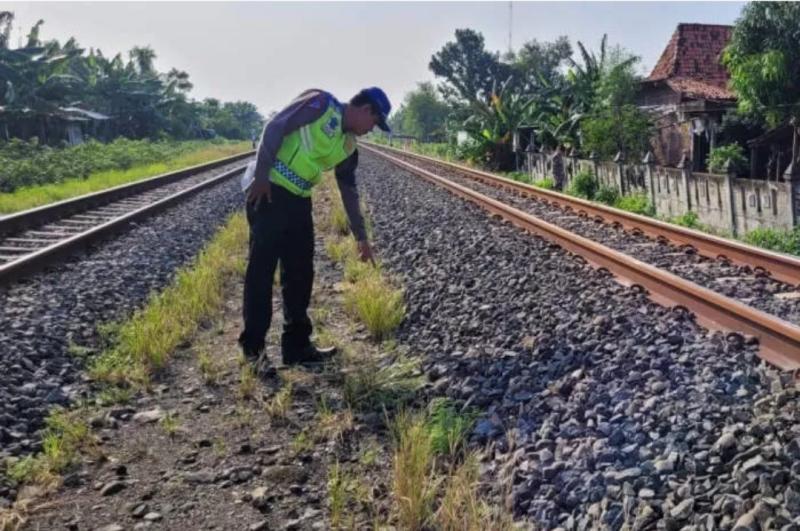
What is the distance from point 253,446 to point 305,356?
1262 millimetres

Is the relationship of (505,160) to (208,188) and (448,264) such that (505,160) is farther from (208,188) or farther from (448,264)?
(448,264)

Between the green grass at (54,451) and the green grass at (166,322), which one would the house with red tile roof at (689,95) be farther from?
the green grass at (54,451)

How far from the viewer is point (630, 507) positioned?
94.3 inches

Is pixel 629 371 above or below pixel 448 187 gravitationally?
below

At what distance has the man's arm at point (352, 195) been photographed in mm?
4703

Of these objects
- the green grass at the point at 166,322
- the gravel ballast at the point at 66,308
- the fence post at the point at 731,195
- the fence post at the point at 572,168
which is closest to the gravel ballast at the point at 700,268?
the fence post at the point at 731,195

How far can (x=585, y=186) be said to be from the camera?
16031 mm

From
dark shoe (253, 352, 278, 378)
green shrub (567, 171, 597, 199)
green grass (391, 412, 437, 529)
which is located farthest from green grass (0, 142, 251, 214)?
green grass (391, 412, 437, 529)

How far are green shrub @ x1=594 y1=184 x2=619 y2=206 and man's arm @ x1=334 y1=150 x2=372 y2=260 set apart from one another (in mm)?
10717

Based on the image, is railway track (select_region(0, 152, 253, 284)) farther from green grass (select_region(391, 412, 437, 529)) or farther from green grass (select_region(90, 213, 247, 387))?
green grass (select_region(391, 412, 437, 529))

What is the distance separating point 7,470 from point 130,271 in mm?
4214

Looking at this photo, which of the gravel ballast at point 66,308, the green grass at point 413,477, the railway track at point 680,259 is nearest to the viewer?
the green grass at point 413,477

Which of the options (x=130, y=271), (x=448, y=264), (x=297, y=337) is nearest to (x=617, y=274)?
(x=448, y=264)

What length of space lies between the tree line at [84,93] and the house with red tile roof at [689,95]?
2416cm
